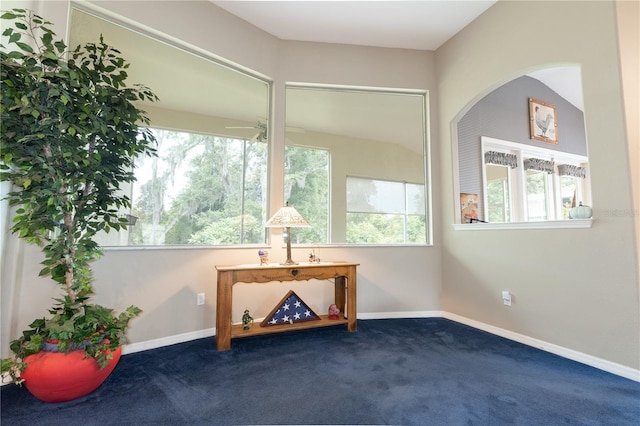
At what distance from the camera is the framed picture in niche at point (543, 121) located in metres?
4.29

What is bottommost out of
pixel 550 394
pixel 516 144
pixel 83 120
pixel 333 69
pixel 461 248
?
pixel 550 394

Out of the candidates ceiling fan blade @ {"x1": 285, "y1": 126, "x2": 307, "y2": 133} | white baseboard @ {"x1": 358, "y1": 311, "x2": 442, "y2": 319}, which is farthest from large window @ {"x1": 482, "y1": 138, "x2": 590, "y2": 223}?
ceiling fan blade @ {"x1": 285, "y1": 126, "x2": 307, "y2": 133}

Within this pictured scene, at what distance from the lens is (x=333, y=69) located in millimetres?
3486

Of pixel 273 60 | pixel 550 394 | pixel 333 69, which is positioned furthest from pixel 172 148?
pixel 550 394

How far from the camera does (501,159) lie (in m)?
4.07

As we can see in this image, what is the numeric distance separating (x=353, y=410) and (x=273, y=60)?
11.2 ft

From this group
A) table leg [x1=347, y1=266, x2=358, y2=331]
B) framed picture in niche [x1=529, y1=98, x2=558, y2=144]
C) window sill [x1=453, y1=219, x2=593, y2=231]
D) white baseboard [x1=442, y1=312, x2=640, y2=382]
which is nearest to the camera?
white baseboard [x1=442, y1=312, x2=640, y2=382]

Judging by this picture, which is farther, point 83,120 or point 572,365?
point 572,365

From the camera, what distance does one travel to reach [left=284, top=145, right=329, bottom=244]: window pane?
3.37 m

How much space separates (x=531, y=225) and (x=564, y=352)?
1.05 m

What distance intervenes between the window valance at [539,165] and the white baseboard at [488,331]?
8.53ft

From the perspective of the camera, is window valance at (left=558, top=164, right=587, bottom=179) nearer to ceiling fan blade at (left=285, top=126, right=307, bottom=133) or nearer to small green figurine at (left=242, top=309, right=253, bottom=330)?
ceiling fan blade at (left=285, top=126, right=307, bottom=133)

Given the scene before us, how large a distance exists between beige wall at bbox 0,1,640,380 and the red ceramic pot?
1.92ft

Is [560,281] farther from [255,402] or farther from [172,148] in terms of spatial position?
[172,148]
